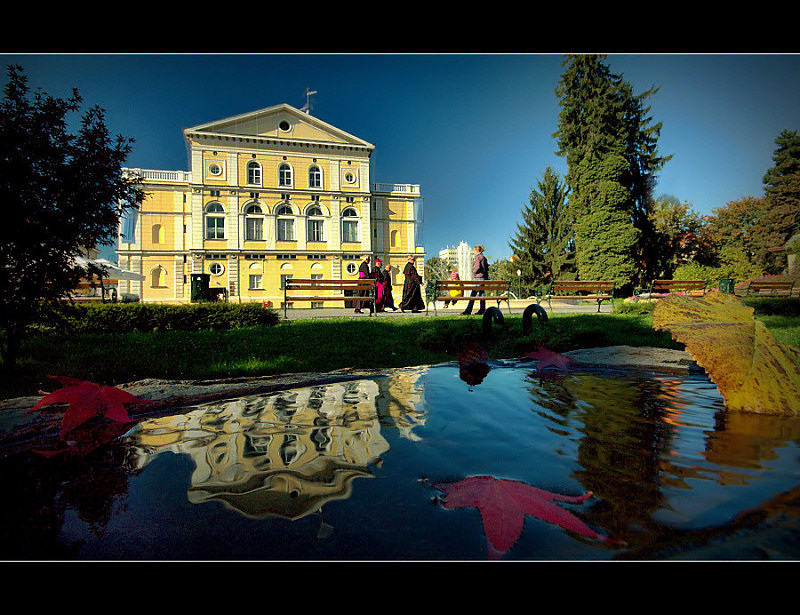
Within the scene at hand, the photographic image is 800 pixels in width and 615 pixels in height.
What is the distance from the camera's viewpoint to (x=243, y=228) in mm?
33969

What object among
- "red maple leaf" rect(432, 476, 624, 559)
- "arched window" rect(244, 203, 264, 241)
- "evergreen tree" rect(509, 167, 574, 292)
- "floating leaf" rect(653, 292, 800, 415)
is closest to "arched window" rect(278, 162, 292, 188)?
"arched window" rect(244, 203, 264, 241)

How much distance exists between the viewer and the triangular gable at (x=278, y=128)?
3250cm

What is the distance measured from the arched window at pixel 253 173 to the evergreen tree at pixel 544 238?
2334 centimetres

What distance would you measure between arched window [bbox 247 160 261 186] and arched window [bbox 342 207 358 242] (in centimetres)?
824

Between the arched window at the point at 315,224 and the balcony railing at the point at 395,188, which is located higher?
the balcony railing at the point at 395,188

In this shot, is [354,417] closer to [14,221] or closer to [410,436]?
[410,436]

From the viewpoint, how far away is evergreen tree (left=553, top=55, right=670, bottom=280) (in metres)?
23.1

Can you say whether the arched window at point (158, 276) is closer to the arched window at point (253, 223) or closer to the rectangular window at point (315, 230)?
the arched window at point (253, 223)

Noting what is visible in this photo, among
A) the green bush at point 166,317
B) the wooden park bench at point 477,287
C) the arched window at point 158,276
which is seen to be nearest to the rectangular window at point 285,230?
the arched window at point 158,276

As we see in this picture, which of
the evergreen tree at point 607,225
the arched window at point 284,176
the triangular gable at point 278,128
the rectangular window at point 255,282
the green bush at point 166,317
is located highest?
the triangular gable at point 278,128

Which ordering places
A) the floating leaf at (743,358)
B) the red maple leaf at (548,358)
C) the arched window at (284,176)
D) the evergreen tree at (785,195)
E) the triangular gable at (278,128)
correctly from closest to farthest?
1. the floating leaf at (743,358)
2. the red maple leaf at (548,358)
3. the evergreen tree at (785,195)
4. the triangular gable at (278,128)
5. the arched window at (284,176)

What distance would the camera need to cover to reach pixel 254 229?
34.8 metres

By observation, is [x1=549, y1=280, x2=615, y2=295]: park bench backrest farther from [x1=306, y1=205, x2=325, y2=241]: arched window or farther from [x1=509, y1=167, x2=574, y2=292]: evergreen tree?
[x1=306, y1=205, x2=325, y2=241]: arched window

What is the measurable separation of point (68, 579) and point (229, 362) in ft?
13.7
